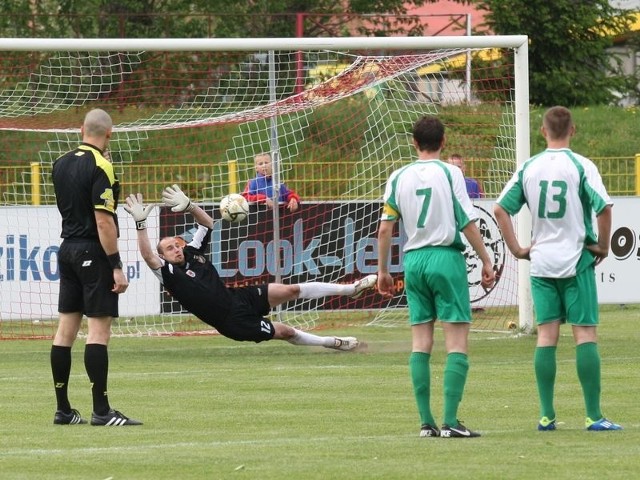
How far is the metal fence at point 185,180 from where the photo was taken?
1934cm

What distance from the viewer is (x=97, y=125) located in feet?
30.0

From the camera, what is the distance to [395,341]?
1503 cm

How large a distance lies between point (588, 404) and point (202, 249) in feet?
17.7

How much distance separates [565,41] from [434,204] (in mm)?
24399

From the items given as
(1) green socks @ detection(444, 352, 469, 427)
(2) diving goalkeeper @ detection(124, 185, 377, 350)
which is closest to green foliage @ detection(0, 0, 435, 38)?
(2) diving goalkeeper @ detection(124, 185, 377, 350)

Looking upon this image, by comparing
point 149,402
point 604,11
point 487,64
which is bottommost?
point 149,402

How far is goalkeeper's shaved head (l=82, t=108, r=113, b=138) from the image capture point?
9.15m

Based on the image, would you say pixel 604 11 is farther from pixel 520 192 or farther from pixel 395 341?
pixel 520 192

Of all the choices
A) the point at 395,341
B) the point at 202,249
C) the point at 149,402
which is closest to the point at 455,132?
the point at 395,341

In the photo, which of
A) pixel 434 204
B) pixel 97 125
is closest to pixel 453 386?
pixel 434 204

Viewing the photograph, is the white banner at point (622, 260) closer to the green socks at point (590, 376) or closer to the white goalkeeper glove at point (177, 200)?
the white goalkeeper glove at point (177, 200)

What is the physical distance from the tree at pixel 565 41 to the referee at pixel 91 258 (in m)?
22.8

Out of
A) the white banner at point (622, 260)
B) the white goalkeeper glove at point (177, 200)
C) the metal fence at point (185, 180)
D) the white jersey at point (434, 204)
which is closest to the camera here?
the white jersey at point (434, 204)

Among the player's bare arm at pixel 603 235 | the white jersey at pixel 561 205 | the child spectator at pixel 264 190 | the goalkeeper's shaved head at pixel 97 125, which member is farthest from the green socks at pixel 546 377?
the child spectator at pixel 264 190
